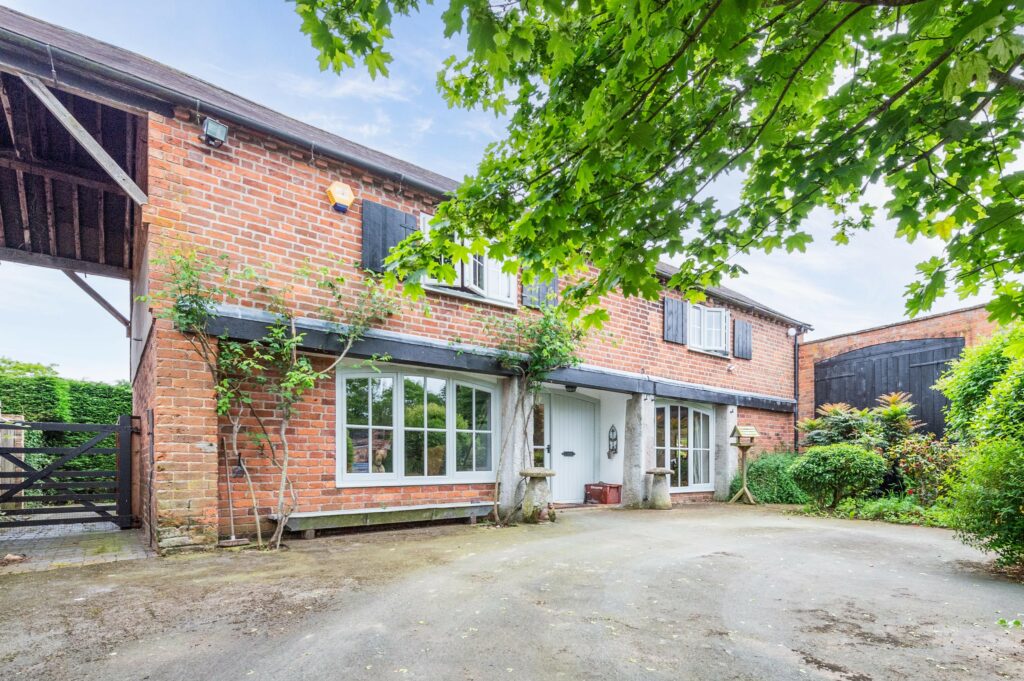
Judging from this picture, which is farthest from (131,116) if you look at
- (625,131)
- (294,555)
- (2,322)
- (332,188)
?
(2,322)

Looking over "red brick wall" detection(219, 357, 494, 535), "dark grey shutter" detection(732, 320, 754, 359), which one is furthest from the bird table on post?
"red brick wall" detection(219, 357, 494, 535)

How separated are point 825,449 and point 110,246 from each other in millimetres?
12863

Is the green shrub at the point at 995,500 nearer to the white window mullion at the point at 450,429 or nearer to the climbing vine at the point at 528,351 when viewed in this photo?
the climbing vine at the point at 528,351

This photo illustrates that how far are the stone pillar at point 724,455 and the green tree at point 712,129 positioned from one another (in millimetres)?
8916

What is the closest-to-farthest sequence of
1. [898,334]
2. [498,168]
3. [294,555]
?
[498,168] → [294,555] → [898,334]

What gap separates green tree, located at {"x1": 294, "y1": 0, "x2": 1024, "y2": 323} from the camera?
2.45 m

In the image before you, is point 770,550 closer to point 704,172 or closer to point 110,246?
point 704,172

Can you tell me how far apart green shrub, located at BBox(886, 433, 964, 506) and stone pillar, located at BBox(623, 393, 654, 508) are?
4.33m

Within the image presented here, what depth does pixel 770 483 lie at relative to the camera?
39.3 ft

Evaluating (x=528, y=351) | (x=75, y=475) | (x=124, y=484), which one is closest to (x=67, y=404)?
(x=75, y=475)

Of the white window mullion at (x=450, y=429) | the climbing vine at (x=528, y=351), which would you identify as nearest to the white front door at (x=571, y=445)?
the climbing vine at (x=528, y=351)

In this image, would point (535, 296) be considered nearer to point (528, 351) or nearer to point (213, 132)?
point (528, 351)

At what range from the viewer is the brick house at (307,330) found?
5559 mm

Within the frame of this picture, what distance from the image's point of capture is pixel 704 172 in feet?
9.82
